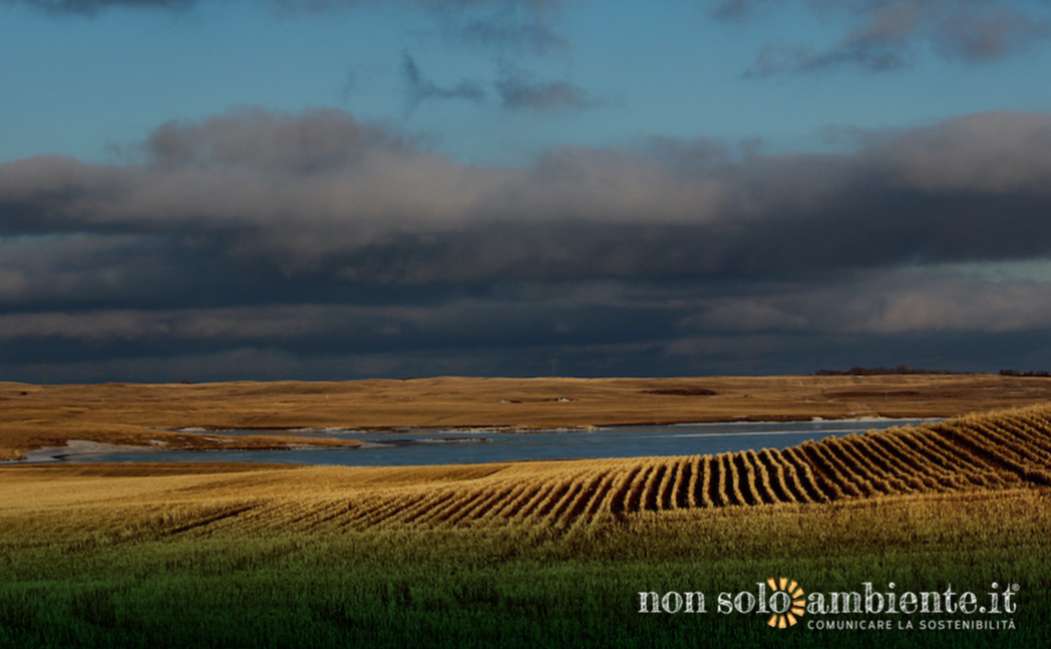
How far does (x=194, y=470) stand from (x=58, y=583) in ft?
161

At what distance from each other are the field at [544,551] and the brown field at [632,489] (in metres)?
0.15

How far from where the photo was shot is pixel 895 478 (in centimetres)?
3212

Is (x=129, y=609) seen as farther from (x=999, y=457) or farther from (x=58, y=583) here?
(x=999, y=457)

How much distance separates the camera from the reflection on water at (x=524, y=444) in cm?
8244

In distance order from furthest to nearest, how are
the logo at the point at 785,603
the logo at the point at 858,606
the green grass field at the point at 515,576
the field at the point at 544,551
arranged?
the field at the point at 544,551 < the green grass field at the point at 515,576 < the logo at the point at 785,603 < the logo at the point at 858,606

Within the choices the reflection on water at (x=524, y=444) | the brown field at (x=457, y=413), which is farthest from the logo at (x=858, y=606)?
the brown field at (x=457, y=413)

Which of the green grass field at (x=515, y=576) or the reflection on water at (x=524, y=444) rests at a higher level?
the green grass field at (x=515, y=576)

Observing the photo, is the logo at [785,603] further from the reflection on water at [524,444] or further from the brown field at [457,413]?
the brown field at [457,413]

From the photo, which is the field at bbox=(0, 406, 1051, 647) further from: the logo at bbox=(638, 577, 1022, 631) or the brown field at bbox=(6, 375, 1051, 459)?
the brown field at bbox=(6, 375, 1051, 459)

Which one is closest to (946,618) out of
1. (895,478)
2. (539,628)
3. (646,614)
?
(646,614)

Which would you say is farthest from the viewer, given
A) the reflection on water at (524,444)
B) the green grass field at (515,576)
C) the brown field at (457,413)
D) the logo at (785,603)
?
the brown field at (457,413)

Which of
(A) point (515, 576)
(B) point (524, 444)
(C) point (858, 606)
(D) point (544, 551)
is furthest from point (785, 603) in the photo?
(B) point (524, 444)

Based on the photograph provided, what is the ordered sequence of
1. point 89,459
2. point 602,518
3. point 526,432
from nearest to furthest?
1. point 602,518
2. point 89,459
3. point 526,432

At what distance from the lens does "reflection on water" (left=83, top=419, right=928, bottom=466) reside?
82.4 m
